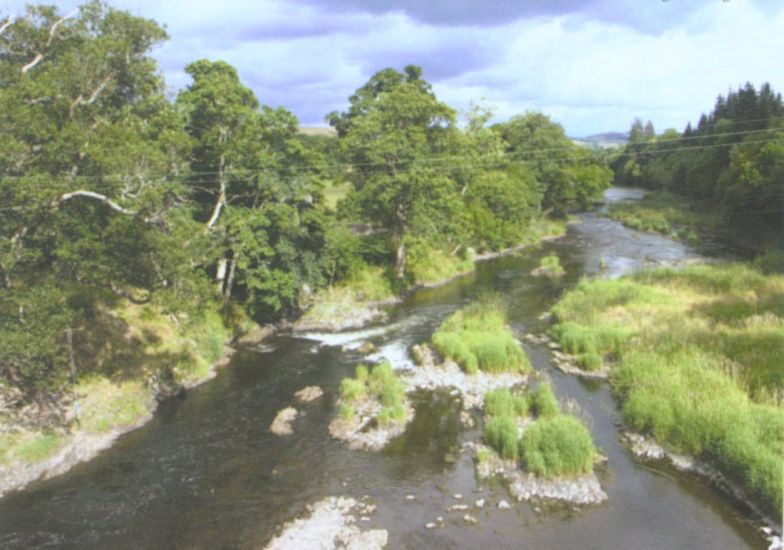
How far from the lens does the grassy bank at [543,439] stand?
1697 cm

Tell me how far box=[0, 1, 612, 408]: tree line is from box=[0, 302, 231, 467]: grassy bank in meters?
1.23

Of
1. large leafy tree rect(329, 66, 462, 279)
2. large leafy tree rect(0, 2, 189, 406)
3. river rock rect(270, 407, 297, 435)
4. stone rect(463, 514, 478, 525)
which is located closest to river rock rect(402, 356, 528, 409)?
river rock rect(270, 407, 297, 435)

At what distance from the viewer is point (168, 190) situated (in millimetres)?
25953

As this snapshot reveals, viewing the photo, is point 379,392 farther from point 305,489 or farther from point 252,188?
point 252,188

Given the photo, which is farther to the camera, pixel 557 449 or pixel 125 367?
pixel 125 367

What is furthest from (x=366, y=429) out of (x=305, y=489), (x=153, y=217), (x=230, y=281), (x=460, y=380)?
(x=230, y=281)

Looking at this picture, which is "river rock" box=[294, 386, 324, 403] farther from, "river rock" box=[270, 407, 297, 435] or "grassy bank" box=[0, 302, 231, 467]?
"grassy bank" box=[0, 302, 231, 467]

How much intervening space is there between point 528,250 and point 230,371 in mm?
44808

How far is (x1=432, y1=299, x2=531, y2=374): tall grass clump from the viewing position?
2627cm

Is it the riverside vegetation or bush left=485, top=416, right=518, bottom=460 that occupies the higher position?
the riverside vegetation

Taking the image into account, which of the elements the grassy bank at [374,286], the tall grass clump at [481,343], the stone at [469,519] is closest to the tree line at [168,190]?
the grassy bank at [374,286]

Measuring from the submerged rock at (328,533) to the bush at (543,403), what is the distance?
27.8 ft

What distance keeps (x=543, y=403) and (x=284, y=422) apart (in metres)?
10.6

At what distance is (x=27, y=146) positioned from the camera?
66.6 ft
